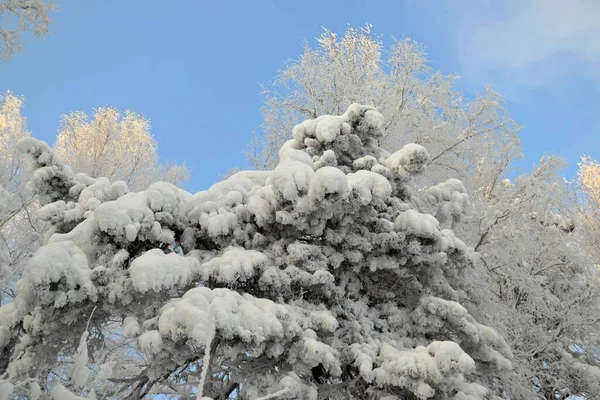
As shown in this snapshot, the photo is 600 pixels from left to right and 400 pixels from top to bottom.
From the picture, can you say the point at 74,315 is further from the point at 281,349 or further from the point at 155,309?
the point at 281,349

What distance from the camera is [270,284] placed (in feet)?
16.4

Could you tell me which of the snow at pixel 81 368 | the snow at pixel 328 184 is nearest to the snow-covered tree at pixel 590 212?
the snow at pixel 328 184

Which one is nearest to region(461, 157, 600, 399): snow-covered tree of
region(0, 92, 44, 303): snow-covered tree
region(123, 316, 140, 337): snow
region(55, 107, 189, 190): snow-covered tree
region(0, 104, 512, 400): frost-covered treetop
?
region(0, 104, 512, 400): frost-covered treetop

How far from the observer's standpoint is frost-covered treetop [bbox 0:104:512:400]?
173 inches

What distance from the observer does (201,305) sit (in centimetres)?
418

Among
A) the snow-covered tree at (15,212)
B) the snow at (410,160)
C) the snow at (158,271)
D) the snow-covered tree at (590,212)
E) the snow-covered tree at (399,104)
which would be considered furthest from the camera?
the snow-covered tree at (590,212)

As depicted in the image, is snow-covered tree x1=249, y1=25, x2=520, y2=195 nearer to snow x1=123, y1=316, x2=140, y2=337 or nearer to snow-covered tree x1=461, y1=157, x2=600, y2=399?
snow-covered tree x1=461, y1=157, x2=600, y2=399

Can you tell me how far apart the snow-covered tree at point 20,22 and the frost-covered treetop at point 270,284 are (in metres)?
2.77

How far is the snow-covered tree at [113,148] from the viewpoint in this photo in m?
12.9

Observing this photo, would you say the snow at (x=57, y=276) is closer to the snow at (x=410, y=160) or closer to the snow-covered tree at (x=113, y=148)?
the snow at (x=410, y=160)

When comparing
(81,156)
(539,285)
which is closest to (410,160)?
(539,285)

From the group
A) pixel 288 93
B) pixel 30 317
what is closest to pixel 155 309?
pixel 30 317


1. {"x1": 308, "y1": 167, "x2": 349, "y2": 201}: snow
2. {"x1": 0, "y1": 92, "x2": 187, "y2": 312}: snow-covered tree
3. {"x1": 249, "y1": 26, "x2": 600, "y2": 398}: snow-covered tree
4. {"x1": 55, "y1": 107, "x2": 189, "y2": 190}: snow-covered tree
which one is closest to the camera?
{"x1": 308, "y1": 167, "x2": 349, "y2": 201}: snow

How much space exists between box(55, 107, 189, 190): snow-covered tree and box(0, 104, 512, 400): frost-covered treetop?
23.4 feet
